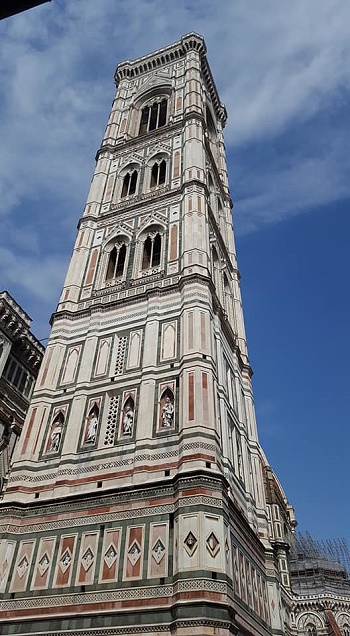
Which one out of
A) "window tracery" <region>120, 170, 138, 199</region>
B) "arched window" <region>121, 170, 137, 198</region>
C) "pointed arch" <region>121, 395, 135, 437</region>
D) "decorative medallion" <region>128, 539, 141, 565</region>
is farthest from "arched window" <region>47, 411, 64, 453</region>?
"arched window" <region>121, 170, 137, 198</region>

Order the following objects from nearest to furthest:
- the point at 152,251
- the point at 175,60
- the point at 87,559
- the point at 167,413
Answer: the point at 87,559 → the point at 167,413 → the point at 152,251 → the point at 175,60

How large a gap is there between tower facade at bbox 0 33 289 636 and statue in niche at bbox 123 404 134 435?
3 centimetres

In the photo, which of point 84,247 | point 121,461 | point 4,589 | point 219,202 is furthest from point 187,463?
point 219,202

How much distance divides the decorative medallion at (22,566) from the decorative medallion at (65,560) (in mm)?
784

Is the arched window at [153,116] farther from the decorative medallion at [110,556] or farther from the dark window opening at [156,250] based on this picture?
the decorative medallion at [110,556]

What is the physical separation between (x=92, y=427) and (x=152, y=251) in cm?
691

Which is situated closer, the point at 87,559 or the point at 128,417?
the point at 87,559

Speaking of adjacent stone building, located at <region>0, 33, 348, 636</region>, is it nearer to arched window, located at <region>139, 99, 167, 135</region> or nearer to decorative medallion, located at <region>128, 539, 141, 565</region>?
decorative medallion, located at <region>128, 539, 141, 565</region>

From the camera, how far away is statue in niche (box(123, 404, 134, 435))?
12.4 m

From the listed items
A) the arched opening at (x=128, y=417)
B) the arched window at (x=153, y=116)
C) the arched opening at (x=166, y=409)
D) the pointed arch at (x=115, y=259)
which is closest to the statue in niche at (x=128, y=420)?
the arched opening at (x=128, y=417)

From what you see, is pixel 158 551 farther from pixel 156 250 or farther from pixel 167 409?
pixel 156 250

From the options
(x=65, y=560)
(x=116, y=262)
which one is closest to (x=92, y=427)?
(x=65, y=560)

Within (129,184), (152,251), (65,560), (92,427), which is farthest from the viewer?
(129,184)

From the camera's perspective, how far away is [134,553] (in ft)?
32.9
